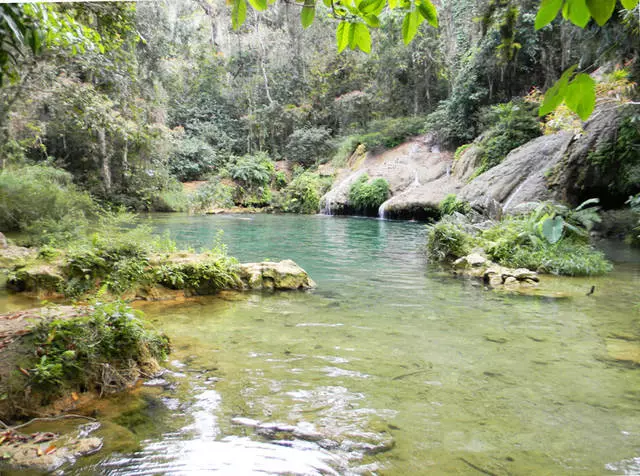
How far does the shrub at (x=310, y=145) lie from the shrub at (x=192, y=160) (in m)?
5.30

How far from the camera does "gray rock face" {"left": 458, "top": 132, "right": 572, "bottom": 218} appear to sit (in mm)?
11000

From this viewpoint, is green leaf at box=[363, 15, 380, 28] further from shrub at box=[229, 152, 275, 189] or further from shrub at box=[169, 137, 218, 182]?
shrub at box=[169, 137, 218, 182]

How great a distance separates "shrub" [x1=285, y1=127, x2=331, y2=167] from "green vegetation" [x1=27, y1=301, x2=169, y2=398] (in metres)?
25.5

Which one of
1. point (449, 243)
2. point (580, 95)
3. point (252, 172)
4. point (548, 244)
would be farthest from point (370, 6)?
point (252, 172)

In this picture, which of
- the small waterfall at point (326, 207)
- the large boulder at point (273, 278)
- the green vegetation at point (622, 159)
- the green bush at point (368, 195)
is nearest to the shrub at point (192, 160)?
the small waterfall at point (326, 207)

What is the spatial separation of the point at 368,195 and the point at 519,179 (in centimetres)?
880

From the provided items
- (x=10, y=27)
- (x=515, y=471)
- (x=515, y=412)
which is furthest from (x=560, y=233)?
(x=10, y=27)

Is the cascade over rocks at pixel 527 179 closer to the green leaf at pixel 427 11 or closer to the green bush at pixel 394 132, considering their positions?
the green bush at pixel 394 132

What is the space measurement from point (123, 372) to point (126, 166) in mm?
17456

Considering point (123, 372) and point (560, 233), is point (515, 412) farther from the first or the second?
point (560, 233)

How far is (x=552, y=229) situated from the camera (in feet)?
25.2

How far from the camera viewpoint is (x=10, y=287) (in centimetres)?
553

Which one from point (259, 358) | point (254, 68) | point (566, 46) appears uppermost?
point (254, 68)

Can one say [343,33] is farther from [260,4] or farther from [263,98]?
[263,98]
